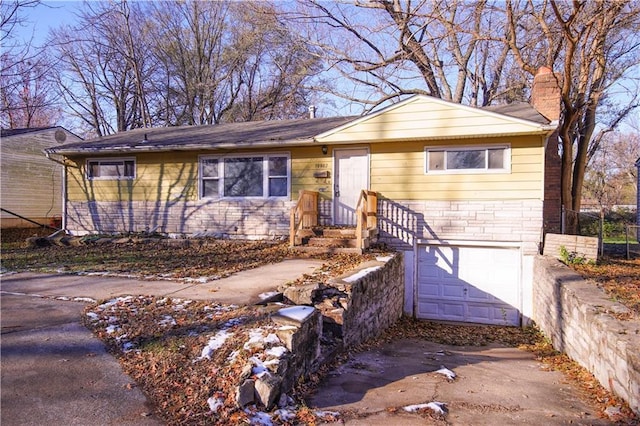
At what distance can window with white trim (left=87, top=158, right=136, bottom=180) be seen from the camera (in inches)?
499

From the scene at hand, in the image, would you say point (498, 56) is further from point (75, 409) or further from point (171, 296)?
point (75, 409)

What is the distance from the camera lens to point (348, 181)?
35.4ft

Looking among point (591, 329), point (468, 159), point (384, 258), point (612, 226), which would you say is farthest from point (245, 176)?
point (612, 226)

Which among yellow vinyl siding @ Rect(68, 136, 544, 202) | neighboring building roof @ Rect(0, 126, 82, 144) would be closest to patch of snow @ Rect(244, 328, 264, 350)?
yellow vinyl siding @ Rect(68, 136, 544, 202)

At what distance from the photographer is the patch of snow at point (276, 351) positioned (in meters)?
3.57

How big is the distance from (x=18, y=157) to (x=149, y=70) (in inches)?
369

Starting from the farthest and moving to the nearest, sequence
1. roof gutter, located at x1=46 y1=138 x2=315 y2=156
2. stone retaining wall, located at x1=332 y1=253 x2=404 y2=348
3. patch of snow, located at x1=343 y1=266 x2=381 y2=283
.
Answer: roof gutter, located at x1=46 y1=138 x2=315 y2=156 → patch of snow, located at x1=343 y1=266 x2=381 y2=283 → stone retaining wall, located at x1=332 y1=253 x2=404 y2=348

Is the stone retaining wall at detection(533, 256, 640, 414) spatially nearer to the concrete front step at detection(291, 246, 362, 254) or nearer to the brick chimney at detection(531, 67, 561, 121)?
the concrete front step at detection(291, 246, 362, 254)

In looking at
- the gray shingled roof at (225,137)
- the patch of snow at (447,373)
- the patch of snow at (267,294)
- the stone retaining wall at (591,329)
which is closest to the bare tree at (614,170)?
the gray shingled roof at (225,137)

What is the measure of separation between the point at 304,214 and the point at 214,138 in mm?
3954

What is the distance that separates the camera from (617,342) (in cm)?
394

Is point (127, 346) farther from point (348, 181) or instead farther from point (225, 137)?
point (225, 137)

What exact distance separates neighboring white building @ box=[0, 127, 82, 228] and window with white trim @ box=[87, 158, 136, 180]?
232 inches

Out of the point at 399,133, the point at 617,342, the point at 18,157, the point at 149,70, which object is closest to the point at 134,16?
the point at 149,70
